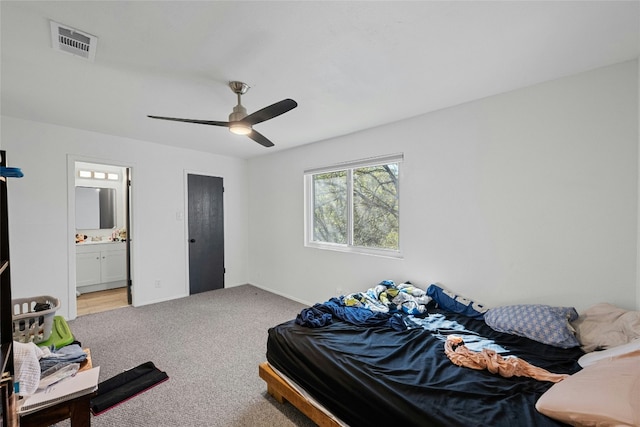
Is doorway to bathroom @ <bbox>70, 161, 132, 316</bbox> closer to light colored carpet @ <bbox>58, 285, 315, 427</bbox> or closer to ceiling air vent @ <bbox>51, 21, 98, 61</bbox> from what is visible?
light colored carpet @ <bbox>58, 285, 315, 427</bbox>

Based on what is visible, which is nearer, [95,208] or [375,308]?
[375,308]

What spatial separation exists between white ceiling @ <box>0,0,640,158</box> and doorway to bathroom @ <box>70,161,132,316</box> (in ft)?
8.48

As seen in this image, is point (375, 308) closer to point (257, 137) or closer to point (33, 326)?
point (257, 137)

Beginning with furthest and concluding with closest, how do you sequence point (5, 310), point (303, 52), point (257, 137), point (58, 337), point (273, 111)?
1. point (257, 137)
2. point (58, 337)
3. point (273, 111)
4. point (303, 52)
5. point (5, 310)

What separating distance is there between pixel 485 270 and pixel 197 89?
301cm

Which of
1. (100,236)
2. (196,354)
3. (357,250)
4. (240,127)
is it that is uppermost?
(240,127)

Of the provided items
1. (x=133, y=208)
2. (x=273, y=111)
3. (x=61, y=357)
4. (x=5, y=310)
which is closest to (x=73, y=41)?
(x=273, y=111)

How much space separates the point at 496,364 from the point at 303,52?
225cm

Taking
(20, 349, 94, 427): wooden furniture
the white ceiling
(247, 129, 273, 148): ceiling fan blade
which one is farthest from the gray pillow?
(20, 349, 94, 427): wooden furniture

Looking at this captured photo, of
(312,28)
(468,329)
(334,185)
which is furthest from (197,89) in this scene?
(468,329)

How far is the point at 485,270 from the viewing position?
2.56 m

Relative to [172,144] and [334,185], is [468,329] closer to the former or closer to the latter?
[334,185]

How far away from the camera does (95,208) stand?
17.0ft

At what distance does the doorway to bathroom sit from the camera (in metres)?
4.65
